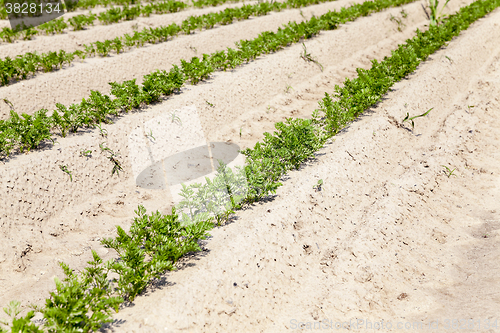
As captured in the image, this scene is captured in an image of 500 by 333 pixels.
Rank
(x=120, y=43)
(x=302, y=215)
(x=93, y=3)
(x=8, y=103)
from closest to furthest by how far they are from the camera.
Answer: (x=302, y=215) → (x=8, y=103) → (x=120, y=43) → (x=93, y=3)

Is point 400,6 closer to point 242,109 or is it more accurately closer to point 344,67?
point 344,67

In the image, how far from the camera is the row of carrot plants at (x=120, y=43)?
698cm

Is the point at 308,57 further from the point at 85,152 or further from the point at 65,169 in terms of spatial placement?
the point at 65,169

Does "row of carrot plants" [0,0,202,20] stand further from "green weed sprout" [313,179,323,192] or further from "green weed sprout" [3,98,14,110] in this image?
"green weed sprout" [313,179,323,192]

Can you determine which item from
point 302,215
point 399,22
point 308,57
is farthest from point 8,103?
point 399,22

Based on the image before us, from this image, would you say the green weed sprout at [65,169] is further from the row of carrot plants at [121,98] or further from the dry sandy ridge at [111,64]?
the dry sandy ridge at [111,64]

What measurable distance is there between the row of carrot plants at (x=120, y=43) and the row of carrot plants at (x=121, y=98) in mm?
222

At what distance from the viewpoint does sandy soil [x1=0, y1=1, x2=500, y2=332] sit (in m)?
3.41

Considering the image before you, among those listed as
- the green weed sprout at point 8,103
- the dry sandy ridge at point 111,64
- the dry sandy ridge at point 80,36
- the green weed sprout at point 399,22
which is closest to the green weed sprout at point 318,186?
the dry sandy ridge at point 111,64

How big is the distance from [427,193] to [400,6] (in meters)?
10.8

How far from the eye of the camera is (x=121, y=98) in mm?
6055

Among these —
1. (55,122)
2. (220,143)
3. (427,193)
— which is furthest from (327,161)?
(55,122)

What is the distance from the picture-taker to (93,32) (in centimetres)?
960

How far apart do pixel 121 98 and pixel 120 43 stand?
9.89 feet
